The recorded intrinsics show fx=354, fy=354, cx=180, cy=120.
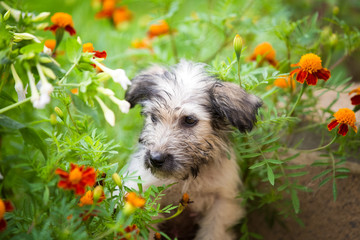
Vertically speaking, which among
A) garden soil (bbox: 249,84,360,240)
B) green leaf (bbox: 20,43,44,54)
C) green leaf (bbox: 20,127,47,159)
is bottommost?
garden soil (bbox: 249,84,360,240)

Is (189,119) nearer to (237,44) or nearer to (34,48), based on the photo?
(237,44)

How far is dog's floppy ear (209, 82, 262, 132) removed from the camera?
225 centimetres

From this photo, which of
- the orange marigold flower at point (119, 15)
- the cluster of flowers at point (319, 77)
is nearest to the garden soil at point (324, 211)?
the cluster of flowers at point (319, 77)

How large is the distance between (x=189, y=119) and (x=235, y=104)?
0.33m

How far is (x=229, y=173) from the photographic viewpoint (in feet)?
8.60

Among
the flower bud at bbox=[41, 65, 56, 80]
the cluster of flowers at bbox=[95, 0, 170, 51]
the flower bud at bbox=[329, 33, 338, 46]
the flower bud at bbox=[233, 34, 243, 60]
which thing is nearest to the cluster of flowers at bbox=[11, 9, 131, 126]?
the flower bud at bbox=[41, 65, 56, 80]

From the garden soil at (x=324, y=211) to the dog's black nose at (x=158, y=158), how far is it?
1200mm

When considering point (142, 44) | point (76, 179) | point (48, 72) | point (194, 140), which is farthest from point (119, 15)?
point (76, 179)

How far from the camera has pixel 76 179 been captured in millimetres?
1498

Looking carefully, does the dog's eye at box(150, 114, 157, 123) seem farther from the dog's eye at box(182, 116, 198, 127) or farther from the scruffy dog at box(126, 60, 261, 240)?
the dog's eye at box(182, 116, 198, 127)

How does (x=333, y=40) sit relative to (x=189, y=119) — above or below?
above

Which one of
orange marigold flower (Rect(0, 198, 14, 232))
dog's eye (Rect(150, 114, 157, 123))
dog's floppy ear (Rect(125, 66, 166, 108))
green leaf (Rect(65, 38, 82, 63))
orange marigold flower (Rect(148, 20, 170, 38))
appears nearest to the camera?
orange marigold flower (Rect(0, 198, 14, 232))

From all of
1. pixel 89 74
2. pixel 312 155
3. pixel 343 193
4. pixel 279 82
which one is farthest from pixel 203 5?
pixel 89 74

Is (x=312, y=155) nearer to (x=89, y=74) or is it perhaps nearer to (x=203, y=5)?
(x=89, y=74)
